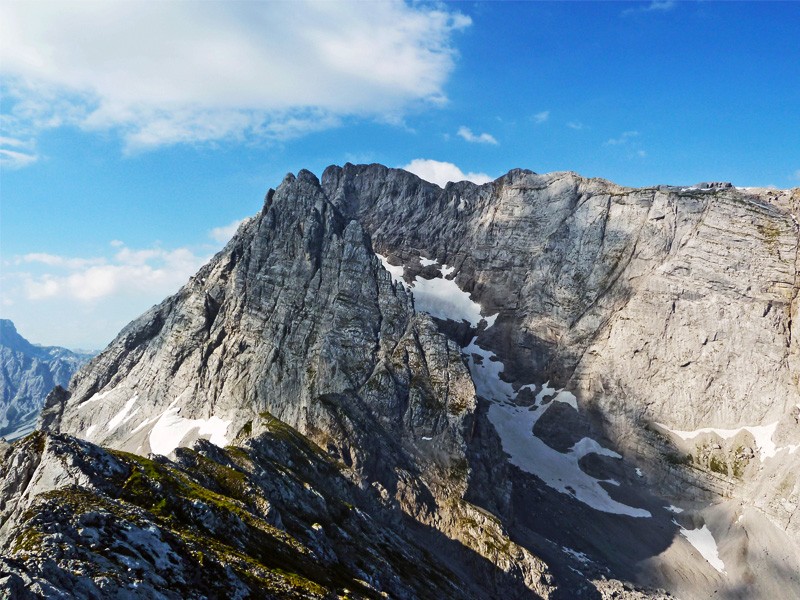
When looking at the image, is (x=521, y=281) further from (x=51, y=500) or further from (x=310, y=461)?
(x=51, y=500)

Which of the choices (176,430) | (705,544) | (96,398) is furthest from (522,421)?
(96,398)

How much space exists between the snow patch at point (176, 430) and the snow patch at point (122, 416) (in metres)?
12.7

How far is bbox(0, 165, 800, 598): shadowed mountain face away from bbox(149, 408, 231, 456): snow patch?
0.67 metres

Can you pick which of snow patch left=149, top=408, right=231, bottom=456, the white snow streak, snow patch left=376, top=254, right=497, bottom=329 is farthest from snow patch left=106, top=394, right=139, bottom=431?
snow patch left=376, top=254, right=497, bottom=329

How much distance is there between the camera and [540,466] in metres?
136

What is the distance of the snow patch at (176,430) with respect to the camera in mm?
125688

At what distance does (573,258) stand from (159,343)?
116 m

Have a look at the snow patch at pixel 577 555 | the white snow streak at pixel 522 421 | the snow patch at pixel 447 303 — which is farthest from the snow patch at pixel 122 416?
the snow patch at pixel 577 555

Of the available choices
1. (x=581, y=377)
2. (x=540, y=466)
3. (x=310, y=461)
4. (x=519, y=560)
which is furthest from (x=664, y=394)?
(x=310, y=461)

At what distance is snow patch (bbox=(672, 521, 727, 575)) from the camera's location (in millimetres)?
112625

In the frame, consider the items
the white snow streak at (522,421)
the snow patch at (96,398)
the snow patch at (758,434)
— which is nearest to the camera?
the snow patch at (758,434)

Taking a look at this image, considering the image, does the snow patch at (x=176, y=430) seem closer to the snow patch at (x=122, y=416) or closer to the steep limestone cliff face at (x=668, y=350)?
the snow patch at (x=122, y=416)

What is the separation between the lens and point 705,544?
11725 centimetres

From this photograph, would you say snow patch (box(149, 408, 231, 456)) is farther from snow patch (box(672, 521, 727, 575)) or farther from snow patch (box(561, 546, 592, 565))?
snow patch (box(672, 521, 727, 575))
